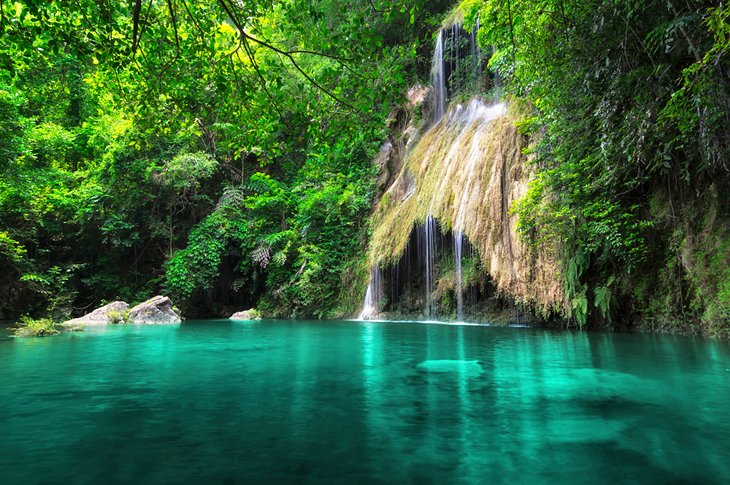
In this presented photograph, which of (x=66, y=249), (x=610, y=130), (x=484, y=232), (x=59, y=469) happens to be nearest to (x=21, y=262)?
(x=66, y=249)

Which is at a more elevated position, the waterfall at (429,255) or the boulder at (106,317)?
the waterfall at (429,255)

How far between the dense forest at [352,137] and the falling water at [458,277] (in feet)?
7.81

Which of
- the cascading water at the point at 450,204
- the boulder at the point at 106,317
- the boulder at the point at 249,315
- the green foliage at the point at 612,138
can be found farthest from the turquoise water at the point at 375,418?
the boulder at the point at 249,315

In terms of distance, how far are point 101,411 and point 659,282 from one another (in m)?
8.76

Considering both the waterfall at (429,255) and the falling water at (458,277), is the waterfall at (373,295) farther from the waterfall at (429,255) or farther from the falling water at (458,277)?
the falling water at (458,277)

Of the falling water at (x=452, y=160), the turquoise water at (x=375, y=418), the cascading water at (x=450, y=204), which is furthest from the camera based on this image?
the falling water at (x=452, y=160)

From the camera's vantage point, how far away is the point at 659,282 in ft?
26.8

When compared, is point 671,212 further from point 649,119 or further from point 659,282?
point 649,119

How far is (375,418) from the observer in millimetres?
3102

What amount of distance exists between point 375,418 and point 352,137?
344 cm

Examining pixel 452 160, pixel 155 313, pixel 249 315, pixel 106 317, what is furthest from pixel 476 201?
pixel 106 317

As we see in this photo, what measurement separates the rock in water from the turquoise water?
9121 millimetres

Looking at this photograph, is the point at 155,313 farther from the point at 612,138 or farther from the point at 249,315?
the point at 612,138

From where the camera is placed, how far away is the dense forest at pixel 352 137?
200 inches
